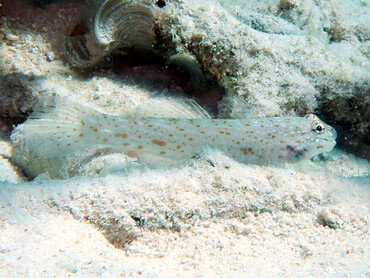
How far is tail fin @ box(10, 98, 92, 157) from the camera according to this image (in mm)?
2705

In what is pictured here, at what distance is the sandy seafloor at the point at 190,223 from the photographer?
55.1 inches

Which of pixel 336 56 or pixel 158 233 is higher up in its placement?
pixel 336 56

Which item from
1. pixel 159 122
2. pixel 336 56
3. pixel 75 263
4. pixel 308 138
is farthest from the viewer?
pixel 336 56

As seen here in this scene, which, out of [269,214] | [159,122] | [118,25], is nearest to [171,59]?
[118,25]

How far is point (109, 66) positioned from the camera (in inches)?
165

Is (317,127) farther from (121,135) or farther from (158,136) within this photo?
(121,135)

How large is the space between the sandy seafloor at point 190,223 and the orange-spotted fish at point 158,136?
436 millimetres

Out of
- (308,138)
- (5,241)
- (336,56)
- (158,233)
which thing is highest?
(336,56)

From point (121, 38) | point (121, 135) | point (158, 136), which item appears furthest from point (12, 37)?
point (158, 136)

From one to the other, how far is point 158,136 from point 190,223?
1198 millimetres

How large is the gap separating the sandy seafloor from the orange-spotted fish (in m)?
0.44

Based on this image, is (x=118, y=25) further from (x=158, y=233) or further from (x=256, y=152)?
(x=158, y=233)

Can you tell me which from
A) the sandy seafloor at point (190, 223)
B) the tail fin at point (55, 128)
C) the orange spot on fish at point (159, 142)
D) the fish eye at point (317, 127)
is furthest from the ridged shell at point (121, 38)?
the sandy seafloor at point (190, 223)

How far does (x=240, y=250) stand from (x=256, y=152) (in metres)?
1.41
